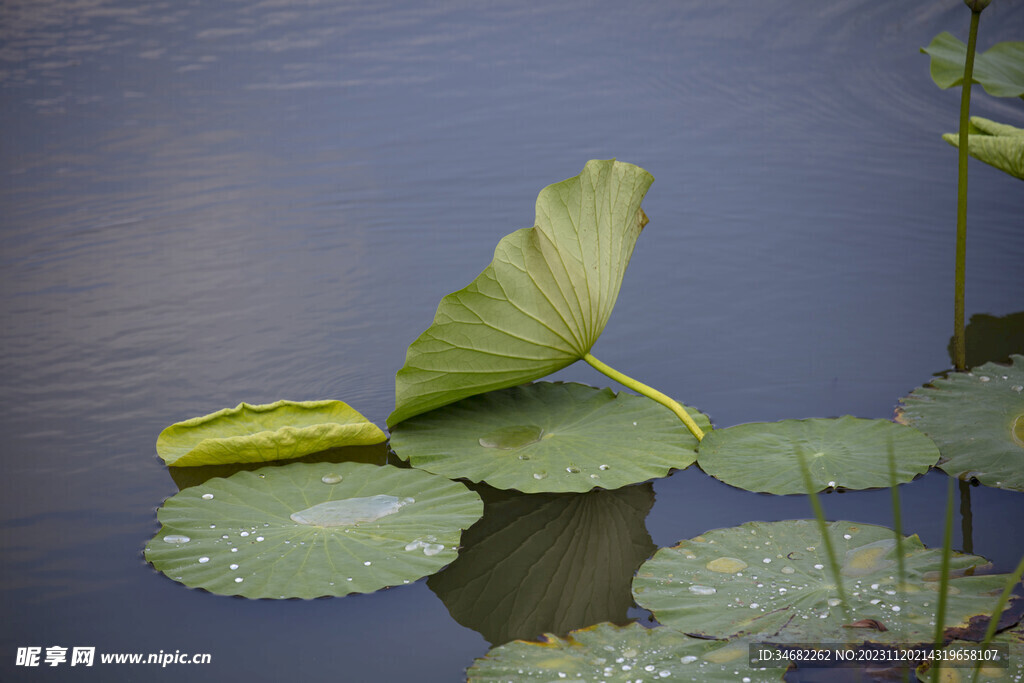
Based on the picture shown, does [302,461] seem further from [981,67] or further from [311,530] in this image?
[981,67]

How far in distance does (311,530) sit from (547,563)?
40cm

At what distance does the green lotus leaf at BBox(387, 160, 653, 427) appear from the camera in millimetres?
1758

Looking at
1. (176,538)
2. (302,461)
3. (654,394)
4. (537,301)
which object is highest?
(537,301)

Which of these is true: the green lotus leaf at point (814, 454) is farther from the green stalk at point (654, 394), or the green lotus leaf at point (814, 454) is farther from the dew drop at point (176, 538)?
the dew drop at point (176, 538)

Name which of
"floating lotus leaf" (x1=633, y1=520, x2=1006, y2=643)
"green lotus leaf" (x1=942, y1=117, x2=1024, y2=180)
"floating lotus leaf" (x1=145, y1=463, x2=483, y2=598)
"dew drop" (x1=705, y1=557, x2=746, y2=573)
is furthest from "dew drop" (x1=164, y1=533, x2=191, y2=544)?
"green lotus leaf" (x1=942, y1=117, x2=1024, y2=180)

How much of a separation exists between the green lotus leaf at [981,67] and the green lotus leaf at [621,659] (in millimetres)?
1404

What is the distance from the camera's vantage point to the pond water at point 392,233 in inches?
61.4

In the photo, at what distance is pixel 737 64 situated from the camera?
4219mm

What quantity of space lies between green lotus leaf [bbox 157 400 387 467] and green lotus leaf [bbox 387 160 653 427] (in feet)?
0.35

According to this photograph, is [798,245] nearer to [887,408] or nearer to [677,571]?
[887,408]

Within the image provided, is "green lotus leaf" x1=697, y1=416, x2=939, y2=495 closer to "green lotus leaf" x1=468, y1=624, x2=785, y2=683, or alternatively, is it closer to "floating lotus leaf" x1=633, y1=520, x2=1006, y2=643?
"floating lotus leaf" x1=633, y1=520, x2=1006, y2=643

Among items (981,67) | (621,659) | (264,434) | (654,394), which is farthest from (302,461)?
(981,67)

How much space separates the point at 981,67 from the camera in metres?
2.27

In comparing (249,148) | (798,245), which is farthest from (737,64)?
(249,148)
